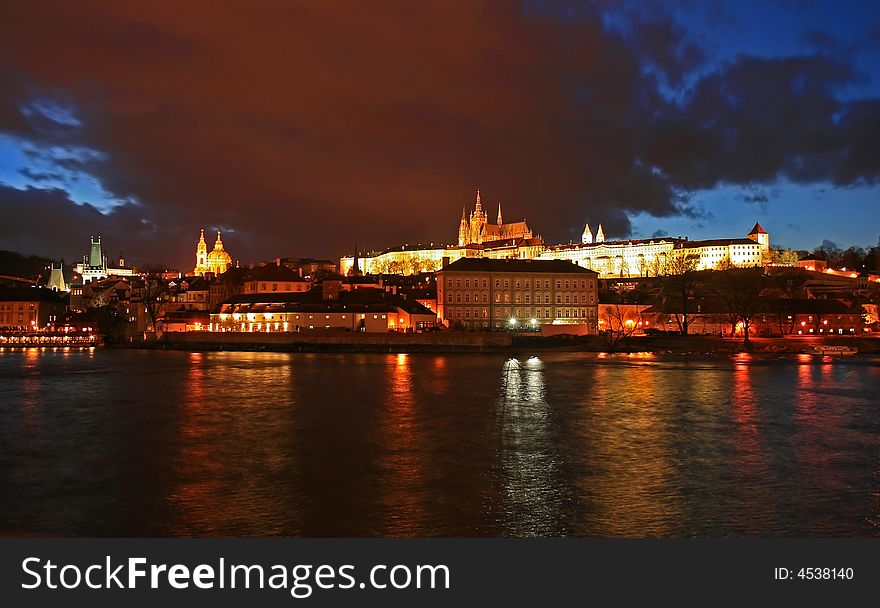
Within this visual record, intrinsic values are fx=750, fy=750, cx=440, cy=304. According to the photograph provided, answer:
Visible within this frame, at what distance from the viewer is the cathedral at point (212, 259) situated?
12814 centimetres

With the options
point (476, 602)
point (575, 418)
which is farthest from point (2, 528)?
point (575, 418)

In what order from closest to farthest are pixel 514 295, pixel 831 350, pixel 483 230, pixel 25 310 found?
pixel 831 350 → pixel 514 295 → pixel 25 310 → pixel 483 230

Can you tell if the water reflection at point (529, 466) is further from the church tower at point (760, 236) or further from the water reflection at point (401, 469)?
the church tower at point (760, 236)

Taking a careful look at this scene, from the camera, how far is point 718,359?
149 ft

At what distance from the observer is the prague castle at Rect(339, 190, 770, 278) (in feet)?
422

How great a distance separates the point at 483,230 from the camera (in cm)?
19075

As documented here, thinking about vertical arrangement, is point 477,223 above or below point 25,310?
above

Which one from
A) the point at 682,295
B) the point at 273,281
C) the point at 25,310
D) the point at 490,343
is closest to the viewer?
the point at 490,343

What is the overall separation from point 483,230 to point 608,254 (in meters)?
52.9

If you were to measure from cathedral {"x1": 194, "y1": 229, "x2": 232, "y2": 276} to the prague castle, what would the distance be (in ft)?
93.2

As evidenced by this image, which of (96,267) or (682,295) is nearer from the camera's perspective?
(682,295)

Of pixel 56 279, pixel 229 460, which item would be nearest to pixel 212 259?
pixel 56 279

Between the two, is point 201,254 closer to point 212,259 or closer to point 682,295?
point 212,259

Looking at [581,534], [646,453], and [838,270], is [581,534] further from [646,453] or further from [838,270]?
[838,270]
